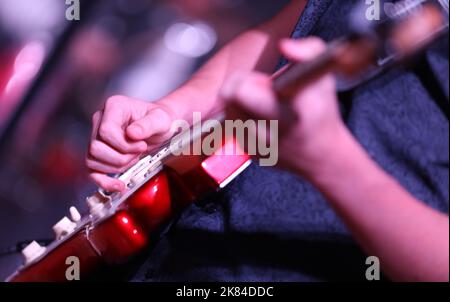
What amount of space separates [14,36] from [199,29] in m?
0.86

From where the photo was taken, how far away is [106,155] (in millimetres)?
849

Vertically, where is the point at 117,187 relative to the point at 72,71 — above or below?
below

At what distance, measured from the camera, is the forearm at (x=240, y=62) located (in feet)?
3.24

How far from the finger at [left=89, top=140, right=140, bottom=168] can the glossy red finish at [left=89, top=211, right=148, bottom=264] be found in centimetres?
12

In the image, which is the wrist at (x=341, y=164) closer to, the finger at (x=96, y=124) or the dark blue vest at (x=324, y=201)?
the dark blue vest at (x=324, y=201)

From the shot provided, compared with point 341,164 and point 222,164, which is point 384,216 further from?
point 222,164

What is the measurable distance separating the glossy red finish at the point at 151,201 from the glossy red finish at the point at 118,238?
0.02m

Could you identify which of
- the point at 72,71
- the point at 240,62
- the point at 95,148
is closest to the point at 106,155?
the point at 95,148

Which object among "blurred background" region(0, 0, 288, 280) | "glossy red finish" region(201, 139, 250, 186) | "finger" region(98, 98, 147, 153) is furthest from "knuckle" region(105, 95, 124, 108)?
"blurred background" region(0, 0, 288, 280)

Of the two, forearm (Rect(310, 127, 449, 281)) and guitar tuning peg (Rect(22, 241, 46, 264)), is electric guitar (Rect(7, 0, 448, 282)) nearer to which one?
guitar tuning peg (Rect(22, 241, 46, 264))

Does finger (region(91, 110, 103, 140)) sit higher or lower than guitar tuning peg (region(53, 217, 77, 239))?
higher

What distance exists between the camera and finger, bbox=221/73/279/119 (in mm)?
458

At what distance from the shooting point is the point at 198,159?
2.66 ft

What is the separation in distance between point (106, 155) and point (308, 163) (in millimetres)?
462
